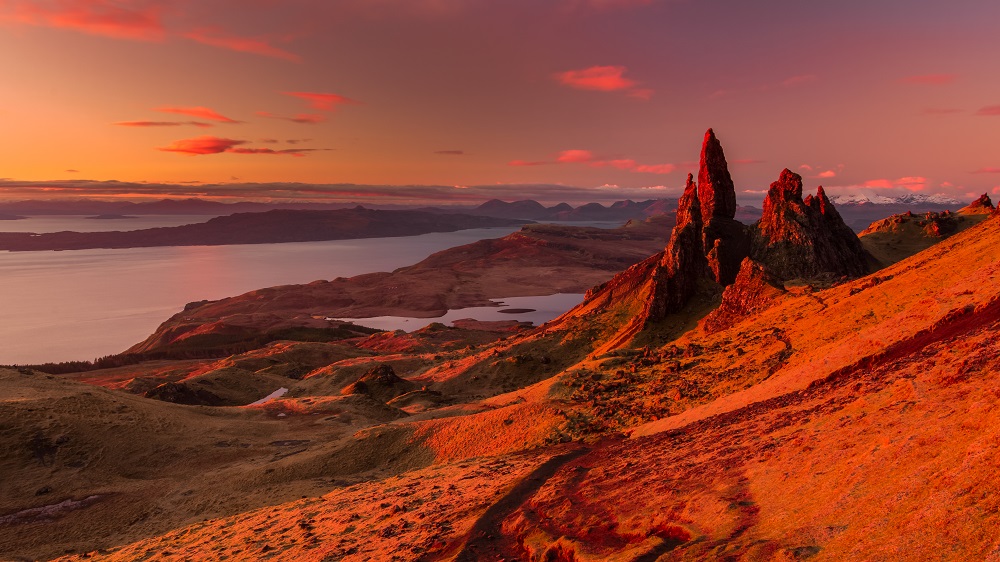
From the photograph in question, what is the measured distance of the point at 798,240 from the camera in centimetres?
5722

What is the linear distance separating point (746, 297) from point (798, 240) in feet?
73.7

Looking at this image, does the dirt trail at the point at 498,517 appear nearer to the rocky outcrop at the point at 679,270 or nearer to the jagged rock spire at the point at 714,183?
the rocky outcrop at the point at 679,270

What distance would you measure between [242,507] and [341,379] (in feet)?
129

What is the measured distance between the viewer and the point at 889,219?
79.9 m

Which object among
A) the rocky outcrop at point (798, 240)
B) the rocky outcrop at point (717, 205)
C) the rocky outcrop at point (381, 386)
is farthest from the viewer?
the rocky outcrop at point (717, 205)

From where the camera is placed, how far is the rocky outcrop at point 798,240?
183 ft

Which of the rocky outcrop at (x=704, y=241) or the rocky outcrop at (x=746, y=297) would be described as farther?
the rocky outcrop at (x=704, y=241)

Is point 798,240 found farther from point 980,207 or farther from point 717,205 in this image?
point 980,207

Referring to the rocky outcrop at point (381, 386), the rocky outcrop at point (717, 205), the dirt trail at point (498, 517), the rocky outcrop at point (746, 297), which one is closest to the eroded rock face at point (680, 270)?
the rocky outcrop at point (717, 205)

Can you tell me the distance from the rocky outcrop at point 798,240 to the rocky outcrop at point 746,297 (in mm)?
15319

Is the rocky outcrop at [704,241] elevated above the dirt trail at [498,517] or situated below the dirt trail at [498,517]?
above

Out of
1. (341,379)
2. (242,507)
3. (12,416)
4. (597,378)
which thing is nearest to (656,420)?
(597,378)

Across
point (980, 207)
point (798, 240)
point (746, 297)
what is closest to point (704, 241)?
point (798, 240)

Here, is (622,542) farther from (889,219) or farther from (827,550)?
(889,219)
